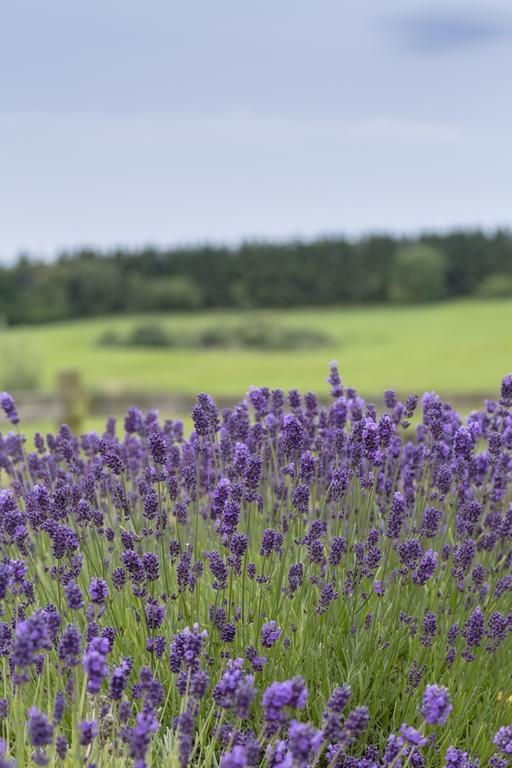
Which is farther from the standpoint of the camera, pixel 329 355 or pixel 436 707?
pixel 329 355

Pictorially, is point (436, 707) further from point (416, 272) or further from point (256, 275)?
point (416, 272)

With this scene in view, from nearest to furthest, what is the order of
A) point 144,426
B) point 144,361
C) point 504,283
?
point 144,426, point 144,361, point 504,283

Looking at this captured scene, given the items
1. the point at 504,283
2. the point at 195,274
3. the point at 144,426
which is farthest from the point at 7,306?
the point at 144,426

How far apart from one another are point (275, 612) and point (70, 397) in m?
5.83

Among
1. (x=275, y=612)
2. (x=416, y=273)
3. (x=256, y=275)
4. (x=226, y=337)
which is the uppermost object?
(x=256, y=275)

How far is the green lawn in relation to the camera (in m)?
19.3

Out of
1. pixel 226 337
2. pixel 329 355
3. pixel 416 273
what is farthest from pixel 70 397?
pixel 416 273

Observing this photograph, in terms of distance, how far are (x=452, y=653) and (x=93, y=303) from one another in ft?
120

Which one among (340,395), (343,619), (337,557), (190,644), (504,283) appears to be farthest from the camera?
(504,283)

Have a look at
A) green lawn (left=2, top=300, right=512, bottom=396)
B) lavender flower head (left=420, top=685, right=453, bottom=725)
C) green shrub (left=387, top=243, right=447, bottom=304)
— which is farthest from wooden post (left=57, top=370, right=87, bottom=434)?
green shrub (left=387, top=243, right=447, bottom=304)

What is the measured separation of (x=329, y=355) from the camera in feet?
83.7

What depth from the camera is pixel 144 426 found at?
3.75 m

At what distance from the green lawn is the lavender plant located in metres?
10.2

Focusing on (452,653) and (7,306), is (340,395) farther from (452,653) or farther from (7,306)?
(7,306)
